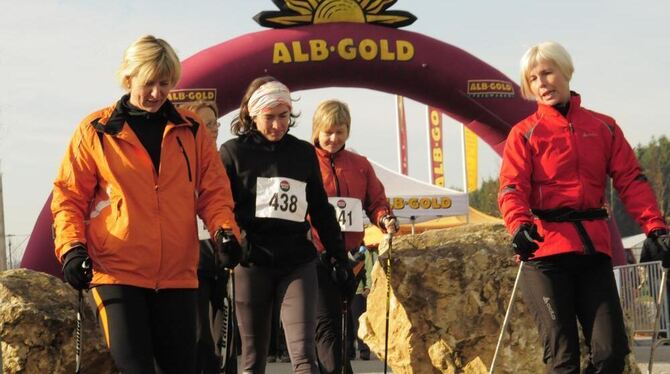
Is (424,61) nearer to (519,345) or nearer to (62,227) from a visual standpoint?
(519,345)

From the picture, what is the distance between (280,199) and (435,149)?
2965cm

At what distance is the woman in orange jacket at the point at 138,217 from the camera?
181 inches

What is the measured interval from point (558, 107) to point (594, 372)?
3.96 ft

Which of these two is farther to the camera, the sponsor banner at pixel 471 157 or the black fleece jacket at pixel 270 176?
the sponsor banner at pixel 471 157

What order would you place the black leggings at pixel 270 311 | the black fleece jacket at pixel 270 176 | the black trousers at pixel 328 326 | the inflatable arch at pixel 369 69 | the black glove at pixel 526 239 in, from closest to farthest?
1. the black glove at pixel 526 239
2. the black leggings at pixel 270 311
3. the black fleece jacket at pixel 270 176
4. the black trousers at pixel 328 326
5. the inflatable arch at pixel 369 69

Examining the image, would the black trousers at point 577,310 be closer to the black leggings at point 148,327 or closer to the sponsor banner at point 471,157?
the black leggings at point 148,327

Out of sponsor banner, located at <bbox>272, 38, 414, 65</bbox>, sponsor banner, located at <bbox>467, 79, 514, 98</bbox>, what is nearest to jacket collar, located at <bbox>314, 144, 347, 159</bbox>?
sponsor banner, located at <bbox>272, 38, 414, 65</bbox>

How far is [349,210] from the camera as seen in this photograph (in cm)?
777

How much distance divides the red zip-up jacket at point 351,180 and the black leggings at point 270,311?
5.82 feet

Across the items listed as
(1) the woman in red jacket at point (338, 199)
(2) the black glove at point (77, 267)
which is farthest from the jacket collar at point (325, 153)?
(2) the black glove at point (77, 267)

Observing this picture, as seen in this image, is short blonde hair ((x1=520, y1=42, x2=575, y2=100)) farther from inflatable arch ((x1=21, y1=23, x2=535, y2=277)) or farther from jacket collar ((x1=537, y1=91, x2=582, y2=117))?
inflatable arch ((x1=21, y1=23, x2=535, y2=277))

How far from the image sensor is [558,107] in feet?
18.3

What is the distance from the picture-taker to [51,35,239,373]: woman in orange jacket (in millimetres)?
4605

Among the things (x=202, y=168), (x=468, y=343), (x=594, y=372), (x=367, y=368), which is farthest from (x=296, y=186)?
(x=367, y=368)
